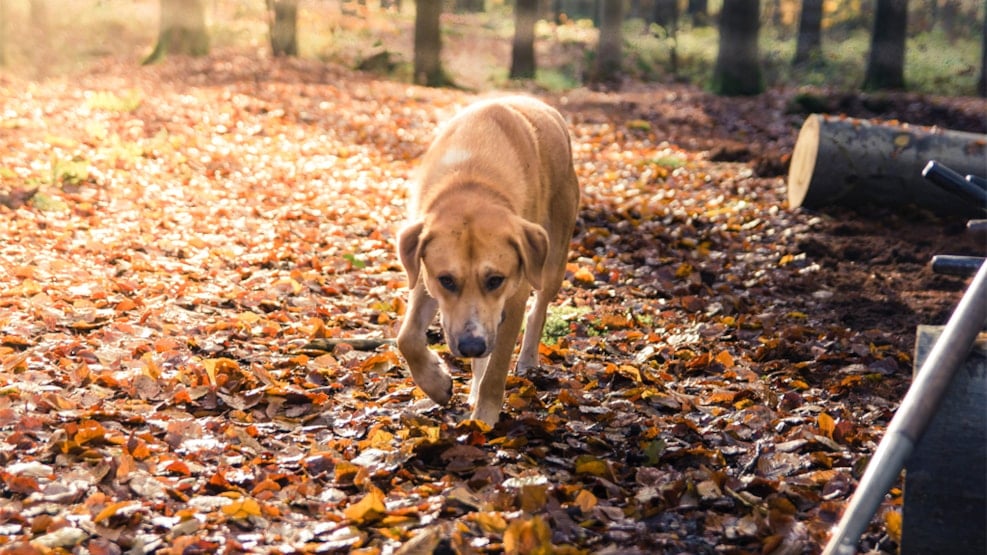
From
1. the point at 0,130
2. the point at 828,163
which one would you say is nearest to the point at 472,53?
the point at 0,130

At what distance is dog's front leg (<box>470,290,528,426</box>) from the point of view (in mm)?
4980

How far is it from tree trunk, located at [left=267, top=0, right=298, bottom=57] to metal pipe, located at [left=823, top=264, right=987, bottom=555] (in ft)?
82.2

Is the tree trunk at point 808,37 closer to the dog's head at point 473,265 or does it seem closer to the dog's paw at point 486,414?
the dog's head at point 473,265

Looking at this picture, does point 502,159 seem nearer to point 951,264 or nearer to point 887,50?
point 951,264

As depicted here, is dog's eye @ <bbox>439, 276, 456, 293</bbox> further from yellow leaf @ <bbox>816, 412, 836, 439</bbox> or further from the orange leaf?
yellow leaf @ <bbox>816, 412, 836, 439</bbox>

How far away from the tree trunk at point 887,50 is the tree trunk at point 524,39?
27.8ft

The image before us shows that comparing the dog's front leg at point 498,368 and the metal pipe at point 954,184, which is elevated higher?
the metal pipe at point 954,184

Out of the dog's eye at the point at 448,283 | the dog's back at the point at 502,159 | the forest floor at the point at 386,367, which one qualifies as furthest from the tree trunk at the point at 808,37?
the dog's eye at the point at 448,283

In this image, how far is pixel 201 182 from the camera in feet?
36.2

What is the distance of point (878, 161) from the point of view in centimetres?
927

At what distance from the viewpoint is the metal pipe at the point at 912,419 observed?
8.91 ft

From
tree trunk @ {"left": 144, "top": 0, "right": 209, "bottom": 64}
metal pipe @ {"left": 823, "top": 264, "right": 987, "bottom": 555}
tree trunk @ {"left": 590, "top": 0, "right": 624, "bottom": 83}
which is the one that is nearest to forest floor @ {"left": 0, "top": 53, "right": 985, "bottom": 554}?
metal pipe @ {"left": 823, "top": 264, "right": 987, "bottom": 555}

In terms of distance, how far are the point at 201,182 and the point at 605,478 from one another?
809 cm

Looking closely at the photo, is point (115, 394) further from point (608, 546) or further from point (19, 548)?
point (608, 546)
